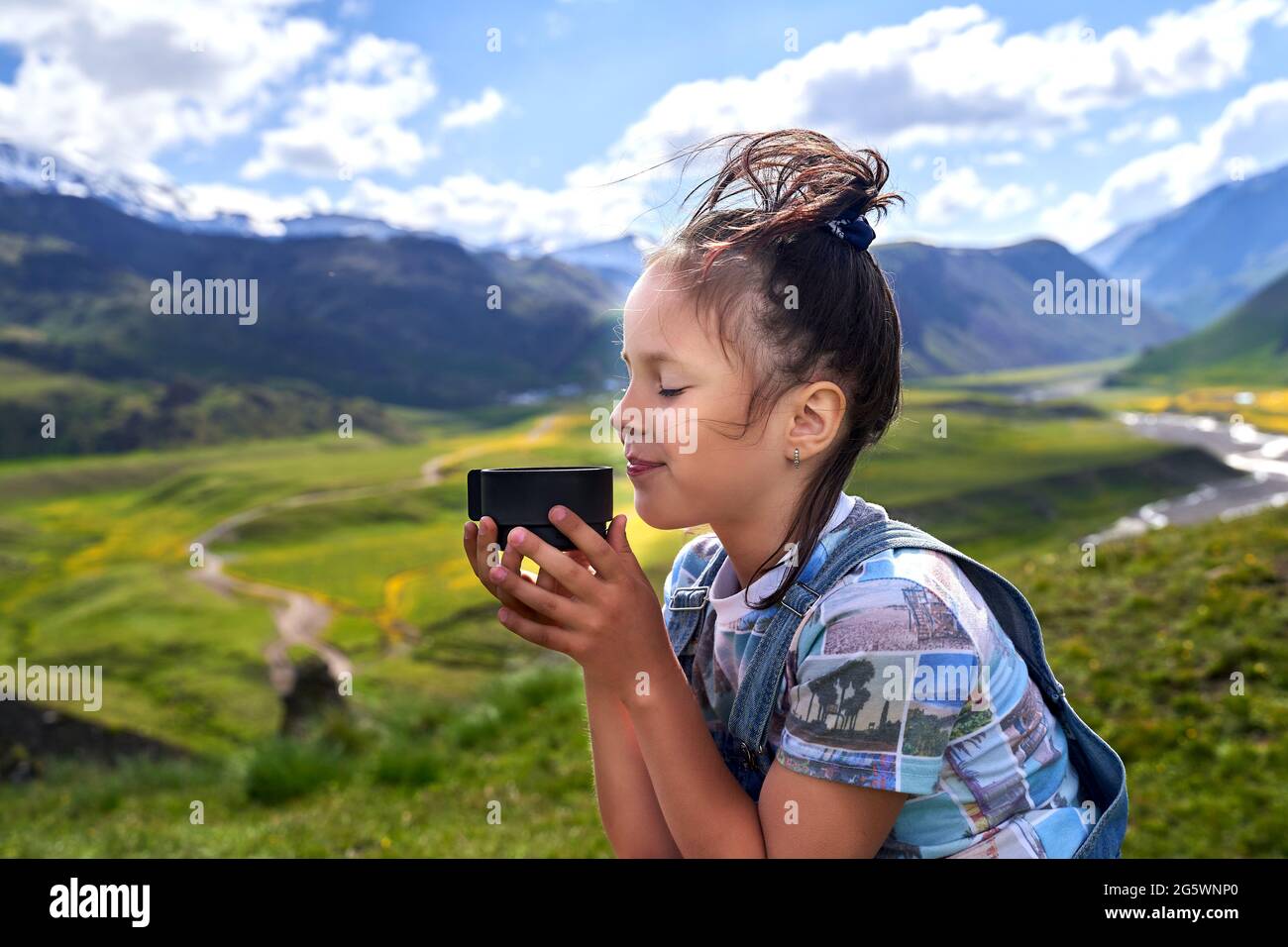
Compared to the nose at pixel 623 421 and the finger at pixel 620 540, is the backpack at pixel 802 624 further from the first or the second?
the nose at pixel 623 421

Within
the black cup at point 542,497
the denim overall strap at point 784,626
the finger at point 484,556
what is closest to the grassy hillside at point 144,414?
the finger at point 484,556

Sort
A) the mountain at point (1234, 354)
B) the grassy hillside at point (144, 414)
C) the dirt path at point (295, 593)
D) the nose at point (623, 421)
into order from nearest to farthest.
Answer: the nose at point (623, 421) → the dirt path at point (295, 593) → the grassy hillside at point (144, 414) → the mountain at point (1234, 354)

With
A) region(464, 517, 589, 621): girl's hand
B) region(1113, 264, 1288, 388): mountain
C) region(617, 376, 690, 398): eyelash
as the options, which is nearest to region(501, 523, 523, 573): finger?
region(464, 517, 589, 621): girl's hand

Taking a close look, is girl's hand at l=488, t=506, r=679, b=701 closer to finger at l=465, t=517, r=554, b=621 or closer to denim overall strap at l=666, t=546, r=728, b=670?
finger at l=465, t=517, r=554, b=621

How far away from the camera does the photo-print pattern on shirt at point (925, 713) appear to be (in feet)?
5.76

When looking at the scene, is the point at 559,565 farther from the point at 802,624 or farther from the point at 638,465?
the point at 802,624

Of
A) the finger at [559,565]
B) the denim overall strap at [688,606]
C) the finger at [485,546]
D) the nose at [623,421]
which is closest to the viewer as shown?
the finger at [559,565]

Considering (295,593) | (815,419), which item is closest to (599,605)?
(815,419)

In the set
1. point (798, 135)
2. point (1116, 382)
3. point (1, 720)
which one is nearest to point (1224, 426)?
point (1116, 382)

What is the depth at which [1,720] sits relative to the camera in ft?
116

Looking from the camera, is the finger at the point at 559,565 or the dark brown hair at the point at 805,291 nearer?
the finger at the point at 559,565
